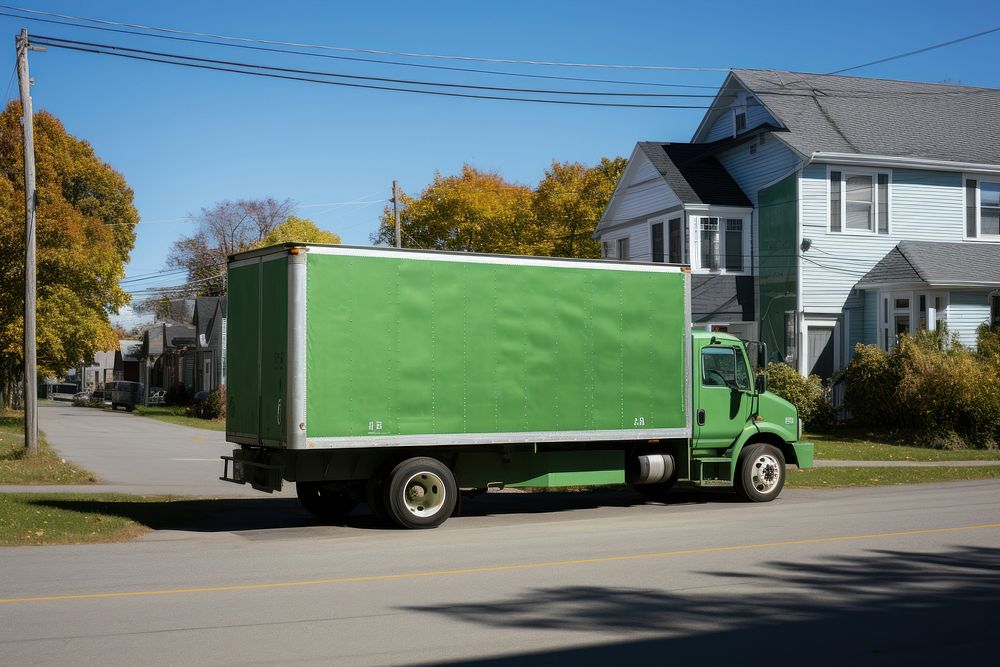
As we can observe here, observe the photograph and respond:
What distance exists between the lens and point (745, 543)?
11711 mm

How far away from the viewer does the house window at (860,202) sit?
32.8 meters

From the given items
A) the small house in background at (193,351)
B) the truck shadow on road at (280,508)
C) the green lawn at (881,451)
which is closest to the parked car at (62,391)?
the small house in background at (193,351)

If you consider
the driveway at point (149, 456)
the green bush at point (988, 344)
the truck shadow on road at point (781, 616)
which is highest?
the green bush at point (988, 344)

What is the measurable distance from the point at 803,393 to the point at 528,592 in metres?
22.9

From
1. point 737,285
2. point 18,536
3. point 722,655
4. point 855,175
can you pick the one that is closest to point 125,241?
point 737,285

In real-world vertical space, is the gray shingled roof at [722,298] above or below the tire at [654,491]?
above

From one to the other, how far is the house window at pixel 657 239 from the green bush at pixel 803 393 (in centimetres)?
680

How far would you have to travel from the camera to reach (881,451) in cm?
2511

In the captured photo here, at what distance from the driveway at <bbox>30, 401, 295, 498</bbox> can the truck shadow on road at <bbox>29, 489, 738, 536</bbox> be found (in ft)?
5.35

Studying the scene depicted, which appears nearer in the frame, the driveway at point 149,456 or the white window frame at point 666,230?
the driveway at point 149,456

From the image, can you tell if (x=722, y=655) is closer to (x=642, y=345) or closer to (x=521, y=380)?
(x=521, y=380)

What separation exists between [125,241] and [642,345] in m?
45.8

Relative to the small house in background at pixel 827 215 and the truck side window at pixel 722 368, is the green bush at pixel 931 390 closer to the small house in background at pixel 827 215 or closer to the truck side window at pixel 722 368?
the small house in background at pixel 827 215

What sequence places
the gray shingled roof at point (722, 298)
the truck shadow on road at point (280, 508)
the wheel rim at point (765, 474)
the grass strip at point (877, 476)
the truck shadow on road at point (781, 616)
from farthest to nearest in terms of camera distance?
the gray shingled roof at point (722, 298) → the grass strip at point (877, 476) → the wheel rim at point (765, 474) → the truck shadow on road at point (280, 508) → the truck shadow on road at point (781, 616)
